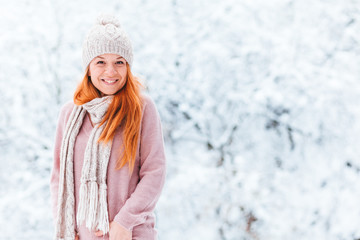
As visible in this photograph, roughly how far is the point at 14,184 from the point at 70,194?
145cm

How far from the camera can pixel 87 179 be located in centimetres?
115

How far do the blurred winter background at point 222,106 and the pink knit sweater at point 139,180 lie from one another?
121 centimetres

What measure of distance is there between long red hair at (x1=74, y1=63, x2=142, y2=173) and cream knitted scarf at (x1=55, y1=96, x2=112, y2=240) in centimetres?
2

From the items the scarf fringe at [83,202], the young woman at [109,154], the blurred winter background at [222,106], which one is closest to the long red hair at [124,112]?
the young woman at [109,154]

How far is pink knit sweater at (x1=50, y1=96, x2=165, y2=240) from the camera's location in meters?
1.14

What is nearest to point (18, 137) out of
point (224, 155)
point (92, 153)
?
point (224, 155)

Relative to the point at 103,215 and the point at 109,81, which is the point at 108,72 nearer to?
the point at 109,81

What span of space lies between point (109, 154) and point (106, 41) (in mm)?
353

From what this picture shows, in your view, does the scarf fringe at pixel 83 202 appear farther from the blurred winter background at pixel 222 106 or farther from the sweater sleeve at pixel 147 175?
the blurred winter background at pixel 222 106

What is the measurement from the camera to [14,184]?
7.95ft

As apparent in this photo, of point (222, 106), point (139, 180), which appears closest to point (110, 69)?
point (139, 180)

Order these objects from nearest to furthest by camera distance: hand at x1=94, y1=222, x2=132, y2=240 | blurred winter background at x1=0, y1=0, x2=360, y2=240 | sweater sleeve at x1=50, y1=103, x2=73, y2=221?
hand at x1=94, y1=222, x2=132, y2=240 < sweater sleeve at x1=50, y1=103, x2=73, y2=221 < blurred winter background at x1=0, y1=0, x2=360, y2=240

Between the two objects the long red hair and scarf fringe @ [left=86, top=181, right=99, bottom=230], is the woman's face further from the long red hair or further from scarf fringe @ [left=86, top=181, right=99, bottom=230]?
scarf fringe @ [left=86, top=181, right=99, bottom=230]

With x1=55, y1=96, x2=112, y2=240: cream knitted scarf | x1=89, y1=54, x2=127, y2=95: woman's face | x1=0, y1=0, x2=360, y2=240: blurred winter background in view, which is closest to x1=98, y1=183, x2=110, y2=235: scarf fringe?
x1=55, y1=96, x2=112, y2=240: cream knitted scarf
